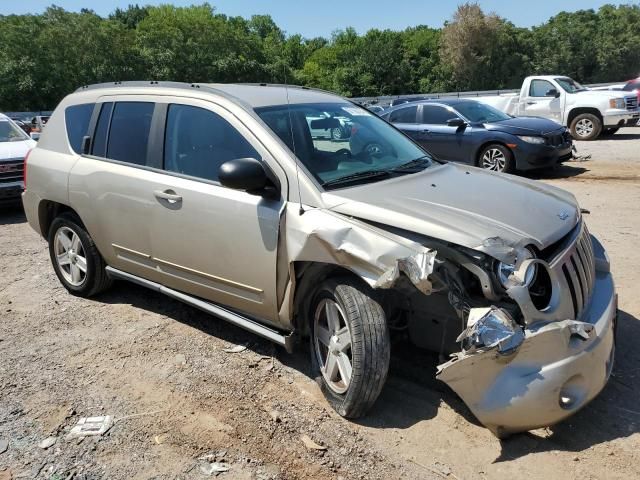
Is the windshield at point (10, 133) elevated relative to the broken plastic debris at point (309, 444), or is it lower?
elevated

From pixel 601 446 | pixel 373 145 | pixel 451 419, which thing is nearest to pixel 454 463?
pixel 451 419

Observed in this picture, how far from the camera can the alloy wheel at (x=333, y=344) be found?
10.5 feet

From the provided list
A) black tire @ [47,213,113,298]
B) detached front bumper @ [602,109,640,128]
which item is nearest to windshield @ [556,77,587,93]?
detached front bumper @ [602,109,640,128]

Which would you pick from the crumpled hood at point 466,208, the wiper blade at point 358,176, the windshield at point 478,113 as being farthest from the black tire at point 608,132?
the wiper blade at point 358,176

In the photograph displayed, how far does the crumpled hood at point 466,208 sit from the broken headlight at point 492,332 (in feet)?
1.02

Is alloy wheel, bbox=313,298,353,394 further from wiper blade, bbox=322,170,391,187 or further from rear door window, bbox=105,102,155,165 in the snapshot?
rear door window, bbox=105,102,155,165

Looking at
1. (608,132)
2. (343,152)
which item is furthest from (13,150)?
(608,132)

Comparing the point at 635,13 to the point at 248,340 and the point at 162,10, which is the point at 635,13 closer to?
the point at 162,10

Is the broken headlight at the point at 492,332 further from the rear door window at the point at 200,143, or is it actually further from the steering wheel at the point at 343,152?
the rear door window at the point at 200,143

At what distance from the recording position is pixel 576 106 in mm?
15383

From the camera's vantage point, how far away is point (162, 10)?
77438mm

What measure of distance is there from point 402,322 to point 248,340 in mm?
1383

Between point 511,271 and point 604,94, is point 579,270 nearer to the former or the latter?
point 511,271

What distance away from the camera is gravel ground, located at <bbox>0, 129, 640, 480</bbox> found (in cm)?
283
